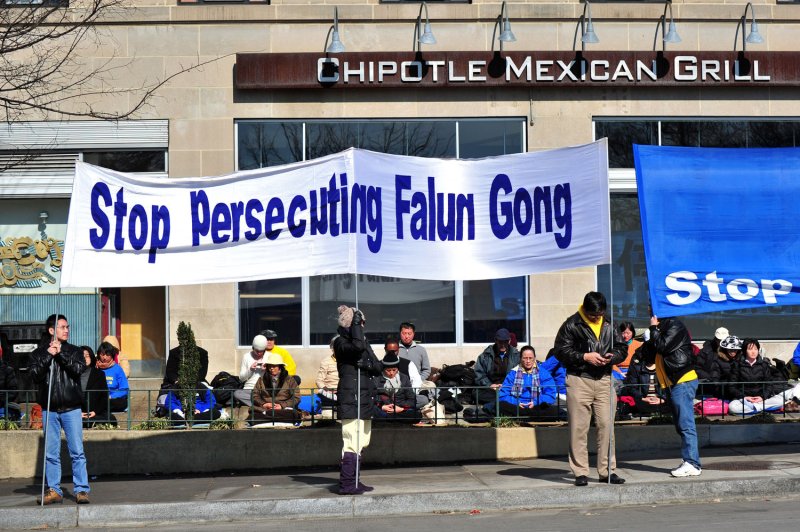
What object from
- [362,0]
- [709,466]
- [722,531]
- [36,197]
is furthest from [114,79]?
[722,531]

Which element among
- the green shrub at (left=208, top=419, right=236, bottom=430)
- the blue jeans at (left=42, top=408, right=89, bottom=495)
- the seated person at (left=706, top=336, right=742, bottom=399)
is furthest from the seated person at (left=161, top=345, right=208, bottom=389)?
the seated person at (left=706, top=336, right=742, bottom=399)

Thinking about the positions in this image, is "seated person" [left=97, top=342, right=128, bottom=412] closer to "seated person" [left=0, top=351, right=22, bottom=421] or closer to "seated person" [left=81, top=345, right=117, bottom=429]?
"seated person" [left=81, top=345, right=117, bottom=429]

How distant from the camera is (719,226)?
11484 mm

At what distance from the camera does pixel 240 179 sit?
11797 mm

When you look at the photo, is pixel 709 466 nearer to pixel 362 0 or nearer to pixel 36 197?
pixel 362 0

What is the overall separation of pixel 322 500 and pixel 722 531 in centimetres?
368

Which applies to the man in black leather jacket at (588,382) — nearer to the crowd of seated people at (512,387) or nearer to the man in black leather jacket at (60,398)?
the crowd of seated people at (512,387)

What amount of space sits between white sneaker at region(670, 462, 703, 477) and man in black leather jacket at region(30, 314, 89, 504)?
580 centimetres

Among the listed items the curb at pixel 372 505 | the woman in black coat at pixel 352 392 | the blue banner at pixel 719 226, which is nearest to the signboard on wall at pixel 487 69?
the blue banner at pixel 719 226

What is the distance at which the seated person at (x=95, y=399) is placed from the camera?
1359 cm

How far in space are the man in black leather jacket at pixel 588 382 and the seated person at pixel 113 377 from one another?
5.91m

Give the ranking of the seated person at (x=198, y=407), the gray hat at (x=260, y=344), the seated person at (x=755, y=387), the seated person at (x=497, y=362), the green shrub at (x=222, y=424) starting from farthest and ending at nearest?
the gray hat at (x=260, y=344)
the seated person at (x=497, y=362)
the seated person at (x=755, y=387)
the seated person at (x=198, y=407)
the green shrub at (x=222, y=424)

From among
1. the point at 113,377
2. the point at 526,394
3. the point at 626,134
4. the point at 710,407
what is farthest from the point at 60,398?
the point at 626,134

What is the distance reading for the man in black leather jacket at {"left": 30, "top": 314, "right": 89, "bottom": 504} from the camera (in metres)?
10.9
